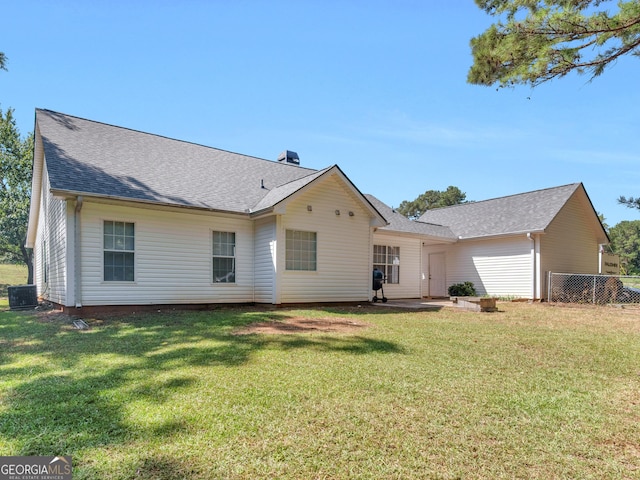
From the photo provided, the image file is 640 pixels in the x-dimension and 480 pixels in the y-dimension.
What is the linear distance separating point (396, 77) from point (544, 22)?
656cm

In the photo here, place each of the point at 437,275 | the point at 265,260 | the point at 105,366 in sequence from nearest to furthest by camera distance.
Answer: the point at 105,366 < the point at 265,260 < the point at 437,275

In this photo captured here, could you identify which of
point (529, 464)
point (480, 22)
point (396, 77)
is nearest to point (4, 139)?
point (396, 77)

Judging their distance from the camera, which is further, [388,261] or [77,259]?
[388,261]

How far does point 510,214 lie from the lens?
1797 cm

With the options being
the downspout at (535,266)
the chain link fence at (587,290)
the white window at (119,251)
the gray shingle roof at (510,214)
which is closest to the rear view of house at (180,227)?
the white window at (119,251)

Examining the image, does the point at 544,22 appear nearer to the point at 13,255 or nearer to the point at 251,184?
the point at 251,184

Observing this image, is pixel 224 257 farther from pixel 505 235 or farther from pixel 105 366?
pixel 505 235

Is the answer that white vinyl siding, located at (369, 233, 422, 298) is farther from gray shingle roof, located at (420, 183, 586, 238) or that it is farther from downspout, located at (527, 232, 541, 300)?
downspout, located at (527, 232, 541, 300)

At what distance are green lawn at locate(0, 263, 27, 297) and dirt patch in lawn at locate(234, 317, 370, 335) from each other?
95.7 feet

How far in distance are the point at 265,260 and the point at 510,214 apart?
12.9 meters

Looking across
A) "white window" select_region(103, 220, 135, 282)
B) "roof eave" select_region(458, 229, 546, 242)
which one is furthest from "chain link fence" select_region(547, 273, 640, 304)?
"white window" select_region(103, 220, 135, 282)

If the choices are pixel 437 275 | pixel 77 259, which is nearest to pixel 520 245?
pixel 437 275

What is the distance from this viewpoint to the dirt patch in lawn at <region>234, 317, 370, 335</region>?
7266mm

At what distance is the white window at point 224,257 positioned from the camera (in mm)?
11789
